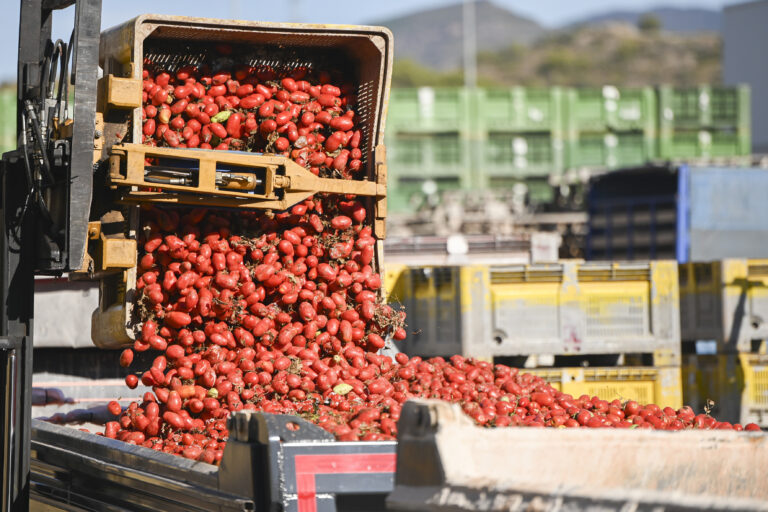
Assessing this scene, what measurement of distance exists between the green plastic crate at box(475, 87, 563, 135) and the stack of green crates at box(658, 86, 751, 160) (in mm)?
2329

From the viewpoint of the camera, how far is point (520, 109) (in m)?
22.0

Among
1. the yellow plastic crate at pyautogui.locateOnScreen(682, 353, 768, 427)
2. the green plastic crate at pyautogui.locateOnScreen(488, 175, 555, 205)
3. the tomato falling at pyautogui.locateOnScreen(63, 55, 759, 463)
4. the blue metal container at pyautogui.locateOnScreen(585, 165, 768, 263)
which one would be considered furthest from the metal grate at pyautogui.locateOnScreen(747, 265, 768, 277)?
the green plastic crate at pyautogui.locateOnScreen(488, 175, 555, 205)

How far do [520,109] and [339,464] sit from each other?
19.3m

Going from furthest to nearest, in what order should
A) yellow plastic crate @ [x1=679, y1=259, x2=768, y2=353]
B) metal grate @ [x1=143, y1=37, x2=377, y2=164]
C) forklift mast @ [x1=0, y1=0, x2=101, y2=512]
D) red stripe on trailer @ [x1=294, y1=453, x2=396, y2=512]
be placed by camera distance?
yellow plastic crate @ [x1=679, y1=259, x2=768, y2=353] → metal grate @ [x1=143, y1=37, x2=377, y2=164] → forklift mast @ [x1=0, y1=0, x2=101, y2=512] → red stripe on trailer @ [x1=294, y1=453, x2=396, y2=512]

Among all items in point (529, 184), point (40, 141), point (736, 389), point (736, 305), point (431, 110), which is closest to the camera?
point (40, 141)

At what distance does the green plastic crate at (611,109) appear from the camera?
2180cm

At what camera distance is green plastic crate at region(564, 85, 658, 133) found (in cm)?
2180

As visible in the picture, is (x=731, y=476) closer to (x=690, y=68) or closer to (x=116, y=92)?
(x=116, y=92)

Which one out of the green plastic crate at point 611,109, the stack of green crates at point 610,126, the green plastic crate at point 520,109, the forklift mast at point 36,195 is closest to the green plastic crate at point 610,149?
the stack of green crates at point 610,126

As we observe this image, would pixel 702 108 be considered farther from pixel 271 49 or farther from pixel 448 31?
pixel 448 31

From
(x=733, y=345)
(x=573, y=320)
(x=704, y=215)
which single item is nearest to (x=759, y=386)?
(x=733, y=345)

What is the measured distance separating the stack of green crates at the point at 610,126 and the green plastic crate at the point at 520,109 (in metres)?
0.31

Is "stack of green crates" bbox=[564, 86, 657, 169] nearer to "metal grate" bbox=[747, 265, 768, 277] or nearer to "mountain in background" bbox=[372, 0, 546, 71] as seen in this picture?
"metal grate" bbox=[747, 265, 768, 277]

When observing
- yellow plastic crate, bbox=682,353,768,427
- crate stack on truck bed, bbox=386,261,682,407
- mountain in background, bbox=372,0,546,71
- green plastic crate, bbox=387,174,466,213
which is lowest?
yellow plastic crate, bbox=682,353,768,427
